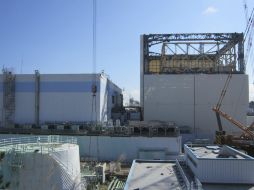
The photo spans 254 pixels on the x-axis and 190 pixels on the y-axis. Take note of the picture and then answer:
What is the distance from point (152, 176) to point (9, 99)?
3022 cm

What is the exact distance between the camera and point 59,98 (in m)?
47.0

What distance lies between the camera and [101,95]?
155 ft

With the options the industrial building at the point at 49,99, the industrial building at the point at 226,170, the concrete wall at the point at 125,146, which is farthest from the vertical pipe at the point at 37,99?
the industrial building at the point at 226,170

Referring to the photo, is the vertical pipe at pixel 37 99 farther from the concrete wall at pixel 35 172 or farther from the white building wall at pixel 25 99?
the concrete wall at pixel 35 172

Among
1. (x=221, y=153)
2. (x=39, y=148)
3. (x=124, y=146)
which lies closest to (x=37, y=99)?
(x=124, y=146)

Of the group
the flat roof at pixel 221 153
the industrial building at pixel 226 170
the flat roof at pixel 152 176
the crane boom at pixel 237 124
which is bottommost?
the flat roof at pixel 152 176

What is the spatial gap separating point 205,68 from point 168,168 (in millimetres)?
33064

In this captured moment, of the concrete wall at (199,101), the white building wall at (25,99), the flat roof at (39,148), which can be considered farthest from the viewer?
the concrete wall at (199,101)

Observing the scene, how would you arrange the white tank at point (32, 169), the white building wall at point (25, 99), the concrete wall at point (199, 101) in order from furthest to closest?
1. the concrete wall at point (199, 101)
2. the white building wall at point (25, 99)
3. the white tank at point (32, 169)

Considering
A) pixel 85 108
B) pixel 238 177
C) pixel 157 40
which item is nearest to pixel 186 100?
pixel 157 40

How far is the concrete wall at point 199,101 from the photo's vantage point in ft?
168

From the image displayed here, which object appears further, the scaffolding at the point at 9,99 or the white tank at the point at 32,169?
the scaffolding at the point at 9,99

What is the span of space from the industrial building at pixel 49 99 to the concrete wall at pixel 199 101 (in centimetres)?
933

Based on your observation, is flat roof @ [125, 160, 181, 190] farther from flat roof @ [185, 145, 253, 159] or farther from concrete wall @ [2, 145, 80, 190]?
concrete wall @ [2, 145, 80, 190]
